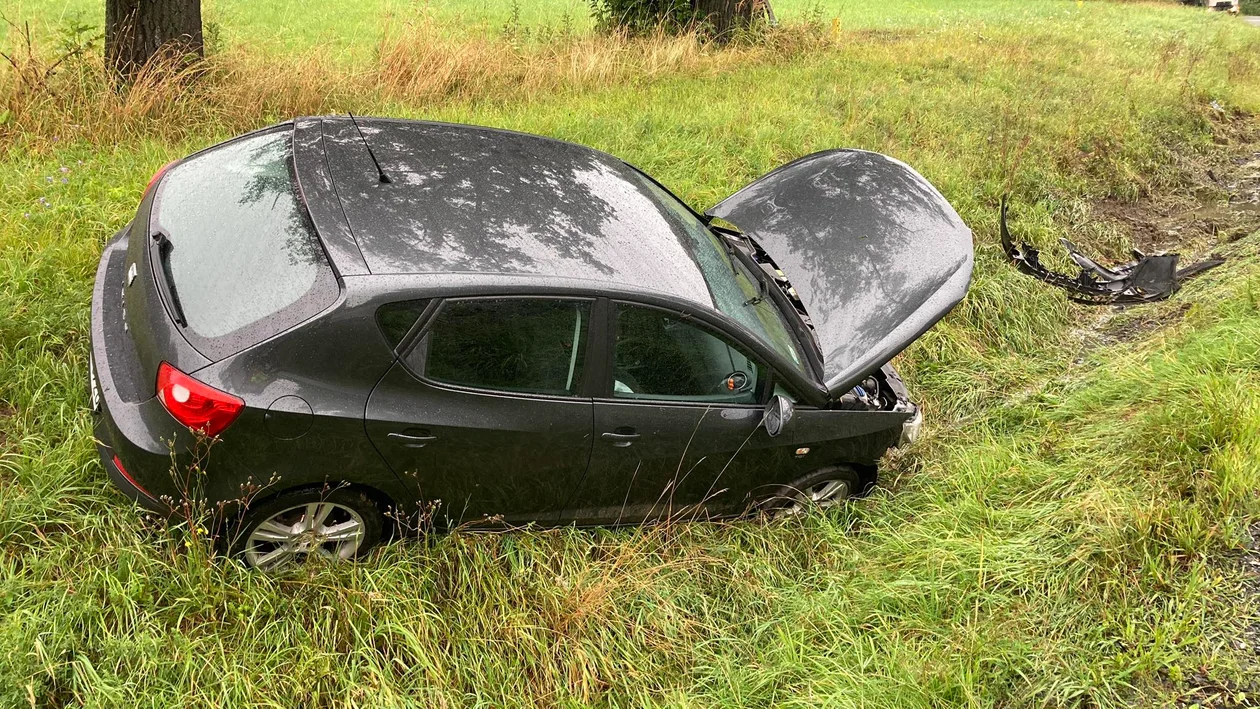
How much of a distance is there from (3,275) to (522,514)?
3029 millimetres

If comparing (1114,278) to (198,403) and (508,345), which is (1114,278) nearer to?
(508,345)

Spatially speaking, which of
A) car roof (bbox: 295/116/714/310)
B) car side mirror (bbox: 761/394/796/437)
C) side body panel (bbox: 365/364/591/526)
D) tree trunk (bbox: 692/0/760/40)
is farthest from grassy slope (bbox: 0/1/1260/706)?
tree trunk (bbox: 692/0/760/40)

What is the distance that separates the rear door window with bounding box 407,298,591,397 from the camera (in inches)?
114

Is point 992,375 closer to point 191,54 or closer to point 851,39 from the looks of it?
point 191,54

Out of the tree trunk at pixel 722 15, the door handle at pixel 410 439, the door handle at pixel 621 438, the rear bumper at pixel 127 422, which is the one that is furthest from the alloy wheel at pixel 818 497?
the tree trunk at pixel 722 15

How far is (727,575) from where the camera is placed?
3674 millimetres

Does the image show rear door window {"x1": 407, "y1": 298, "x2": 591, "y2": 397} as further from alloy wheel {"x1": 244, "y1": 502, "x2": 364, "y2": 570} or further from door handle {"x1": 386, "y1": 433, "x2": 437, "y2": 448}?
alloy wheel {"x1": 244, "y1": 502, "x2": 364, "y2": 570}

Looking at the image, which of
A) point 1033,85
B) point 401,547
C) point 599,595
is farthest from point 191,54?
point 1033,85

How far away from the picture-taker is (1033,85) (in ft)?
34.3

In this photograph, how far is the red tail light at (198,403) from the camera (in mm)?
2668

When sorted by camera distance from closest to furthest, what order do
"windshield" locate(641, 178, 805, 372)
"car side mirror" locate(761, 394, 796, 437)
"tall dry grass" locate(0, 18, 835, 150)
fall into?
"car side mirror" locate(761, 394, 796, 437) < "windshield" locate(641, 178, 805, 372) < "tall dry grass" locate(0, 18, 835, 150)

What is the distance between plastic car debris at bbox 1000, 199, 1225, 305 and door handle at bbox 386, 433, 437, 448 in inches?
203

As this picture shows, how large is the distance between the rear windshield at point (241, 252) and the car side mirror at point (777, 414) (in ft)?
5.71

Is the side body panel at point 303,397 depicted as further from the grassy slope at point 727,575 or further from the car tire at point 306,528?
the grassy slope at point 727,575
